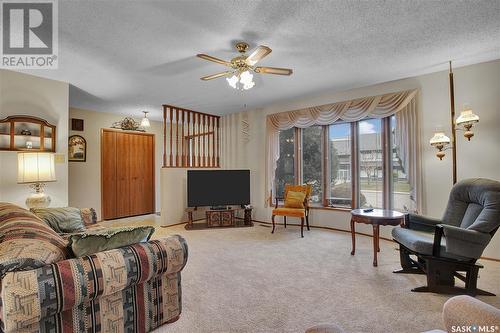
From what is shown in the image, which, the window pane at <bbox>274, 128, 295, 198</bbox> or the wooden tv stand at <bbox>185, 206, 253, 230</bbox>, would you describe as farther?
the window pane at <bbox>274, 128, 295, 198</bbox>

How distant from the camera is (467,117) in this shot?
121 inches

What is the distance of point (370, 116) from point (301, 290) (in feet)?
10.1

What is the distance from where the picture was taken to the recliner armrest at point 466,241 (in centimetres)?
222

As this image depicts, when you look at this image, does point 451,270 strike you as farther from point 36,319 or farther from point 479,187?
point 36,319

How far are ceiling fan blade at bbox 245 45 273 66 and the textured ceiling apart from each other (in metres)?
0.22

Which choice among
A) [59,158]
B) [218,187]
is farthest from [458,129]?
[59,158]

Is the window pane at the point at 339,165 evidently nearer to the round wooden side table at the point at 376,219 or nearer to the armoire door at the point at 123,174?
the round wooden side table at the point at 376,219

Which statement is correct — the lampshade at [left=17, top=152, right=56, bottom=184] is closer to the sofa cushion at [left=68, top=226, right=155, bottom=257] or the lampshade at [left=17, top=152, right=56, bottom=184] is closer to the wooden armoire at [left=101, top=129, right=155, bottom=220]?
the sofa cushion at [left=68, top=226, right=155, bottom=257]

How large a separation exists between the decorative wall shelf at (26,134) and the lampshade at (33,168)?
0.42 meters

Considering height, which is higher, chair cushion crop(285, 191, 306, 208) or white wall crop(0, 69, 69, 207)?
white wall crop(0, 69, 69, 207)

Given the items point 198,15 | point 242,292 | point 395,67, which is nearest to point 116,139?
point 198,15

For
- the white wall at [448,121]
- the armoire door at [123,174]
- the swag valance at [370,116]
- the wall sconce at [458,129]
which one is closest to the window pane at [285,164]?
the swag valance at [370,116]

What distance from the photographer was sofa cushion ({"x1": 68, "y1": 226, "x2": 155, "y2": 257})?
1.51 m

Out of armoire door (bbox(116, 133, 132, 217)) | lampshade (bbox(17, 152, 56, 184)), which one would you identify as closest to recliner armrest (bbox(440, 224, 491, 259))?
lampshade (bbox(17, 152, 56, 184))
